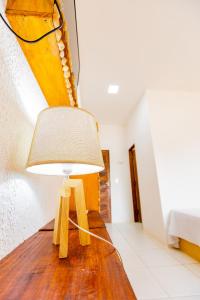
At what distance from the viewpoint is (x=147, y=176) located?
9.87 ft

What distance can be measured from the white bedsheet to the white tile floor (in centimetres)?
21

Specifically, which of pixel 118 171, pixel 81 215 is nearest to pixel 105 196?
pixel 118 171

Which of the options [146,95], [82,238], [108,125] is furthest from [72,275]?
[108,125]

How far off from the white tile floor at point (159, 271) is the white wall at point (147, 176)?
338 millimetres

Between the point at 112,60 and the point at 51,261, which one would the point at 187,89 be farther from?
the point at 51,261

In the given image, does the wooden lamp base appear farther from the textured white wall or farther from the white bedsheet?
the white bedsheet

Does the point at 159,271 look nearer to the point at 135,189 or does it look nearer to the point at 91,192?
the point at 91,192

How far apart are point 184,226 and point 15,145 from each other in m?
2.21

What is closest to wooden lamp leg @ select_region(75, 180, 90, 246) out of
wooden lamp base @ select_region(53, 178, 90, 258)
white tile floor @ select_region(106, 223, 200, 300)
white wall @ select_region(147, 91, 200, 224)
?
wooden lamp base @ select_region(53, 178, 90, 258)

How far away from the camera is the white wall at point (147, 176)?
265 centimetres

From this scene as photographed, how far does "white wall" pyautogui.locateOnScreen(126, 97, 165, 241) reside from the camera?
2.65m

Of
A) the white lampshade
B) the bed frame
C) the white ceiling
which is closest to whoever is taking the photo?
the white lampshade

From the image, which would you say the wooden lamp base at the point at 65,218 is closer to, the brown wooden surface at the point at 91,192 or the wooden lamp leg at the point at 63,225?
the wooden lamp leg at the point at 63,225

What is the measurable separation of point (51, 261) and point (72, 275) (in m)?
0.11
